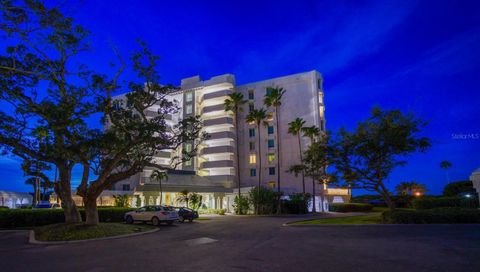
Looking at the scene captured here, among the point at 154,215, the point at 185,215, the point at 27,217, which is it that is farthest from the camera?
the point at 185,215

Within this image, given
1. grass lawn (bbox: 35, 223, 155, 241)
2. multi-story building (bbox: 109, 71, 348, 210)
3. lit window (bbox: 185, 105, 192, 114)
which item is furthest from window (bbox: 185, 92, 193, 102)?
grass lawn (bbox: 35, 223, 155, 241)

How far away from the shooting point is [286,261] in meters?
9.34

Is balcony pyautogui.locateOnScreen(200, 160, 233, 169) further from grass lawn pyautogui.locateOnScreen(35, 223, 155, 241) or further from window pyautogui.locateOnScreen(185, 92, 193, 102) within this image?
grass lawn pyautogui.locateOnScreen(35, 223, 155, 241)

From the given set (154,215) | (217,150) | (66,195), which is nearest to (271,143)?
(217,150)

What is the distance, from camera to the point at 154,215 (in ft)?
86.5

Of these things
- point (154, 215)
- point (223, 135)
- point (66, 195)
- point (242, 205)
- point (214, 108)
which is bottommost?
point (242, 205)

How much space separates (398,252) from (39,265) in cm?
1118

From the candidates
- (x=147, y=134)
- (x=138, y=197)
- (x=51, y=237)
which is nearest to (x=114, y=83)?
(x=147, y=134)

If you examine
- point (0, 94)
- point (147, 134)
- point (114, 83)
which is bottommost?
point (147, 134)

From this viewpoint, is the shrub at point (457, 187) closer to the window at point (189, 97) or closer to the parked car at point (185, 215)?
the parked car at point (185, 215)

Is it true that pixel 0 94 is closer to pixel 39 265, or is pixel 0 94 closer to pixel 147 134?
pixel 147 134

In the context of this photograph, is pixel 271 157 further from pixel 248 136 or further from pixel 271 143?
pixel 248 136

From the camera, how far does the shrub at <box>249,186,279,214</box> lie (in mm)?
43875

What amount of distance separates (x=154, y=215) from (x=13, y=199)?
43.8m
